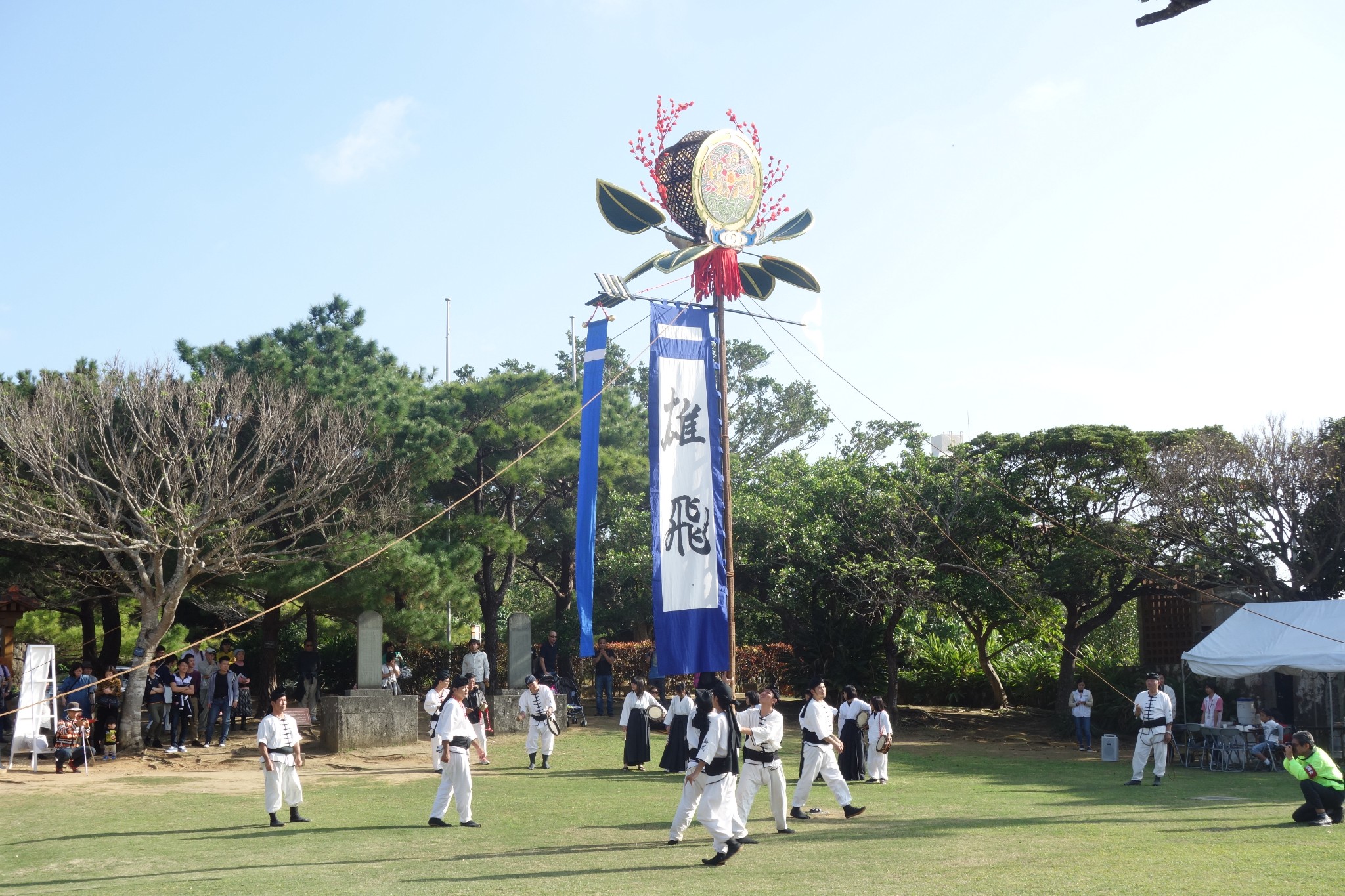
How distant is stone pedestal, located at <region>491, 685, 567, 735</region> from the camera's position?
72.9 ft

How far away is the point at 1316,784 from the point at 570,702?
1530 cm

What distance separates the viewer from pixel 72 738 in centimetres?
1705

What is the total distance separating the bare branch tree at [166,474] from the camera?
1756 centimetres

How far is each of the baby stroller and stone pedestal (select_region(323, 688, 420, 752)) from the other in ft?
9.85

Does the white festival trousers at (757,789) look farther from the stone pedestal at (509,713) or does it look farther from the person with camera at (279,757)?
the stone pedestal at (509,713)

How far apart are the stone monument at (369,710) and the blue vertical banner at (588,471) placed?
6.36 metres

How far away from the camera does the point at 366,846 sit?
35.0ft

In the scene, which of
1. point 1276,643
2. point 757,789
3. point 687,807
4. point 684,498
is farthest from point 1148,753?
point 687,807

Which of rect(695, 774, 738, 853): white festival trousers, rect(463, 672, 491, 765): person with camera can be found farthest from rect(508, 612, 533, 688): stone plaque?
rect(695, 774, 738, 853): white festival trousers

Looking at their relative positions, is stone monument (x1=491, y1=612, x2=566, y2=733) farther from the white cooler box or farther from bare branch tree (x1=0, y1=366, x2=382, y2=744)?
the white cooler box

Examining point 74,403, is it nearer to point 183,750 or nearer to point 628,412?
point 183,750

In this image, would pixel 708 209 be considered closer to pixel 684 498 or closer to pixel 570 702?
pixel 684 498

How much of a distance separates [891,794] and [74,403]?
14.1 metres

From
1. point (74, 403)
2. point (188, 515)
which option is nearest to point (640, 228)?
point (188, 515)
